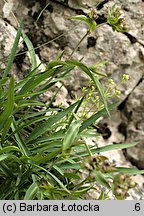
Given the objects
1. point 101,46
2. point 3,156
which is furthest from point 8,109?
point 101,46

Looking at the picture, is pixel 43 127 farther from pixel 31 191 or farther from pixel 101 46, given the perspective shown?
pixel 101 46

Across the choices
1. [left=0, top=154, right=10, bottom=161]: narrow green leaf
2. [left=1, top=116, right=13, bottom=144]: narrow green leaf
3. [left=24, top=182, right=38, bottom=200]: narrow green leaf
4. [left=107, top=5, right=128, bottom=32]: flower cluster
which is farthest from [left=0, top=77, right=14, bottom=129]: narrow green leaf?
[left=107, top=5, right=128, bottom=32]: flower cluster

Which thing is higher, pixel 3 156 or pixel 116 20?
pixel 116 20

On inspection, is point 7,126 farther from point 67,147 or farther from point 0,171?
point 67,147

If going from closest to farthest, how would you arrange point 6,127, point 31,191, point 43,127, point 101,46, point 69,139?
point 69,139 → point 31,191 → point 6,127 → point 43,127 → point 101,46

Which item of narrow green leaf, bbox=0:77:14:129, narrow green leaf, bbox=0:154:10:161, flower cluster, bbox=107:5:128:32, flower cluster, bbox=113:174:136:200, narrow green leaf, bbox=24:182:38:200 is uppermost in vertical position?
flower cluster, bbox=107:5:128:32

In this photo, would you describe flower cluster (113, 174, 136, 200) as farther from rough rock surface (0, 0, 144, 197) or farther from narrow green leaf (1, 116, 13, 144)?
rough rock surface (0, 0, 144, 197)

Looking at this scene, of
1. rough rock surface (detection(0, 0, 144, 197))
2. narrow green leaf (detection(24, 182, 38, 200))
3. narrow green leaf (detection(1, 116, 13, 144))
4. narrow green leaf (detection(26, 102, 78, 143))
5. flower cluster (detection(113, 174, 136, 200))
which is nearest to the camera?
flower cluster (detection(113, 174, 136, 200))
